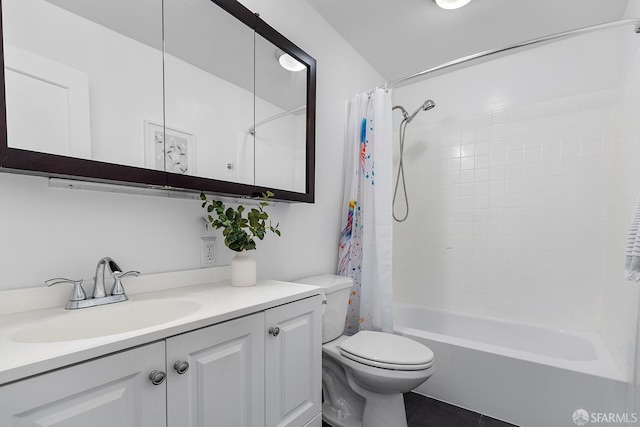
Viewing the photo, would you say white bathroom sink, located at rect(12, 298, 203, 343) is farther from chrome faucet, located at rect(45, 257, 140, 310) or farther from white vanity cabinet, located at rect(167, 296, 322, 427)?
white vanity cabinet, located at rect(167, 296, 322, 427)

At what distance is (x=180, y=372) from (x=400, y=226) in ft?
7.86

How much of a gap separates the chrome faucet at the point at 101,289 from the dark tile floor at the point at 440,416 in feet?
4.32

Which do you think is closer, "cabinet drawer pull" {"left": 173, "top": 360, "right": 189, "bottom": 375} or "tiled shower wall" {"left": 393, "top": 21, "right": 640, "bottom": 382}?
"cabinet drawer pull" {"left": 173, "top": 360, "right": 189, "bottom": 375}

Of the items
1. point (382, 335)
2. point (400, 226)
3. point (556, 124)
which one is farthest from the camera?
point (400, 226)

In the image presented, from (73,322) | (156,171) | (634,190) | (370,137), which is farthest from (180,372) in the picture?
(634,190)

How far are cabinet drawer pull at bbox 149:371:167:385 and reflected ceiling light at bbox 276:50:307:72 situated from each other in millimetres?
1462

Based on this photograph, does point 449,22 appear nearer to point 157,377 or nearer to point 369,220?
point 369,220

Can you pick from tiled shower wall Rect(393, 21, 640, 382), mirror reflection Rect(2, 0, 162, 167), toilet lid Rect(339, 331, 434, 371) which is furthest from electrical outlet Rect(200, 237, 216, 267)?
tiled shower wall Rect(393, 21, 640, 382)

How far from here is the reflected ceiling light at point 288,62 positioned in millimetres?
1561

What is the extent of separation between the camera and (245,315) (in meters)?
0.91

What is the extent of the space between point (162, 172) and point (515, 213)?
241 centimetres

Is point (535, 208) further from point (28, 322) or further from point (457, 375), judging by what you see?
point (28, 322)

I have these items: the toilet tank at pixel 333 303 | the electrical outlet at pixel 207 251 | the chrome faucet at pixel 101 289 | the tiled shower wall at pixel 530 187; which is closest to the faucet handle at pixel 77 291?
the chrome faucet at pixel 101 289

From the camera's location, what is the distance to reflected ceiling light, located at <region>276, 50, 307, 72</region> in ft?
5.12
